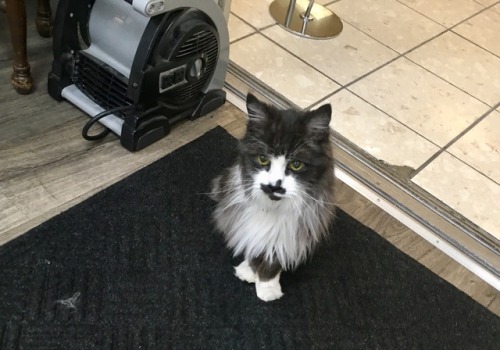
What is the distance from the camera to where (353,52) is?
7.91 ft

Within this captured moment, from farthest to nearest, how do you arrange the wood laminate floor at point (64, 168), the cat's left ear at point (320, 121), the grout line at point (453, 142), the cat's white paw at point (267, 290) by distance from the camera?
the grout line at point (453, 142), the wood laminate floor at point (64, 168), the cat's white paw at point (267, 290), the cat's left ear at point (320, 121)

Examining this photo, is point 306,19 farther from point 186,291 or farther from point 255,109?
point 186,291

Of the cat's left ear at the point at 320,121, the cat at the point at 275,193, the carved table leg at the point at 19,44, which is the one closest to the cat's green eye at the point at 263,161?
the cat at the point at 275,193

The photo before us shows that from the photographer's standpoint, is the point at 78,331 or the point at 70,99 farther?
the point at 70,99

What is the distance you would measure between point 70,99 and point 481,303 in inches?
56.2

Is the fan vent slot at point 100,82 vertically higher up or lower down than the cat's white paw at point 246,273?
higher up

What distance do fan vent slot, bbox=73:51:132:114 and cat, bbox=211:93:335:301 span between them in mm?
→ 481

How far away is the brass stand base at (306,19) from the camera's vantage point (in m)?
2.46

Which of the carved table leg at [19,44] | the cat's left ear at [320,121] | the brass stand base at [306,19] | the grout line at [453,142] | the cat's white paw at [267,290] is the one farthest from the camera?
the brass stand base at [306,19]

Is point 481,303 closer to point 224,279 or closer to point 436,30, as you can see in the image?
point 224,279

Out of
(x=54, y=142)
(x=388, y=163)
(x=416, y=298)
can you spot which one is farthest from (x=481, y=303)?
(x=54, y=142)

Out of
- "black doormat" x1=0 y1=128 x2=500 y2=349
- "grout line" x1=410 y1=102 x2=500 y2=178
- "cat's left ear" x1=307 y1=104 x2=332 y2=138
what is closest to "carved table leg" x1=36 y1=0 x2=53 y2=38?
"black doormat" x1=0 y1=128 x2=500 y2=349

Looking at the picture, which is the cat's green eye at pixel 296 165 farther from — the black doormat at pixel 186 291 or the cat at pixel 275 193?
the black doormat at pixel 186 291

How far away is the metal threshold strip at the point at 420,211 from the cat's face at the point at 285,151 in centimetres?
62
